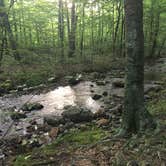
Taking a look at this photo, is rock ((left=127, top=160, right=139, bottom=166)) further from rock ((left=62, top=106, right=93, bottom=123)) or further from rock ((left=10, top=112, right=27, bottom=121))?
rock ((left=10, top=112, right=27, bottom=121))

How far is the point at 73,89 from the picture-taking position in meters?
11.6

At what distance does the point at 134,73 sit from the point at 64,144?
1.87m

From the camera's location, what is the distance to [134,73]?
452cm

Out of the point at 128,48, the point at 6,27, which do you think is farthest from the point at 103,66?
the point at 128,48

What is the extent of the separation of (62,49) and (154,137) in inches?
489

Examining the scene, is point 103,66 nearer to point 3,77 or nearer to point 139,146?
point 3,77

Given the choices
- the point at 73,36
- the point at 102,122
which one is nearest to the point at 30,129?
the point at 102,122

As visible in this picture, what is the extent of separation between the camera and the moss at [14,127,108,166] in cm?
455

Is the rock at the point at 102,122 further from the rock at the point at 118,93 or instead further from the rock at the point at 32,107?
the rock at the point at 118,93

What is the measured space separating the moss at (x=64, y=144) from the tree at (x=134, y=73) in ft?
2.66

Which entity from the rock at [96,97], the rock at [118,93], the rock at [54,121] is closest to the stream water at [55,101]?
the rock at [118,93]

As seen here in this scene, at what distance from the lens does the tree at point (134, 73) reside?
4.41 metres

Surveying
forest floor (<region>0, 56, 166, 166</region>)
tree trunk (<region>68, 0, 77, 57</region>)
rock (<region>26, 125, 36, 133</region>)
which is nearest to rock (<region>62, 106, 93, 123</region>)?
rock (<region>26, 125, 36, 133</region>)

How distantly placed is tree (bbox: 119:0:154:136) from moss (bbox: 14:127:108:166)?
0.81 metres
